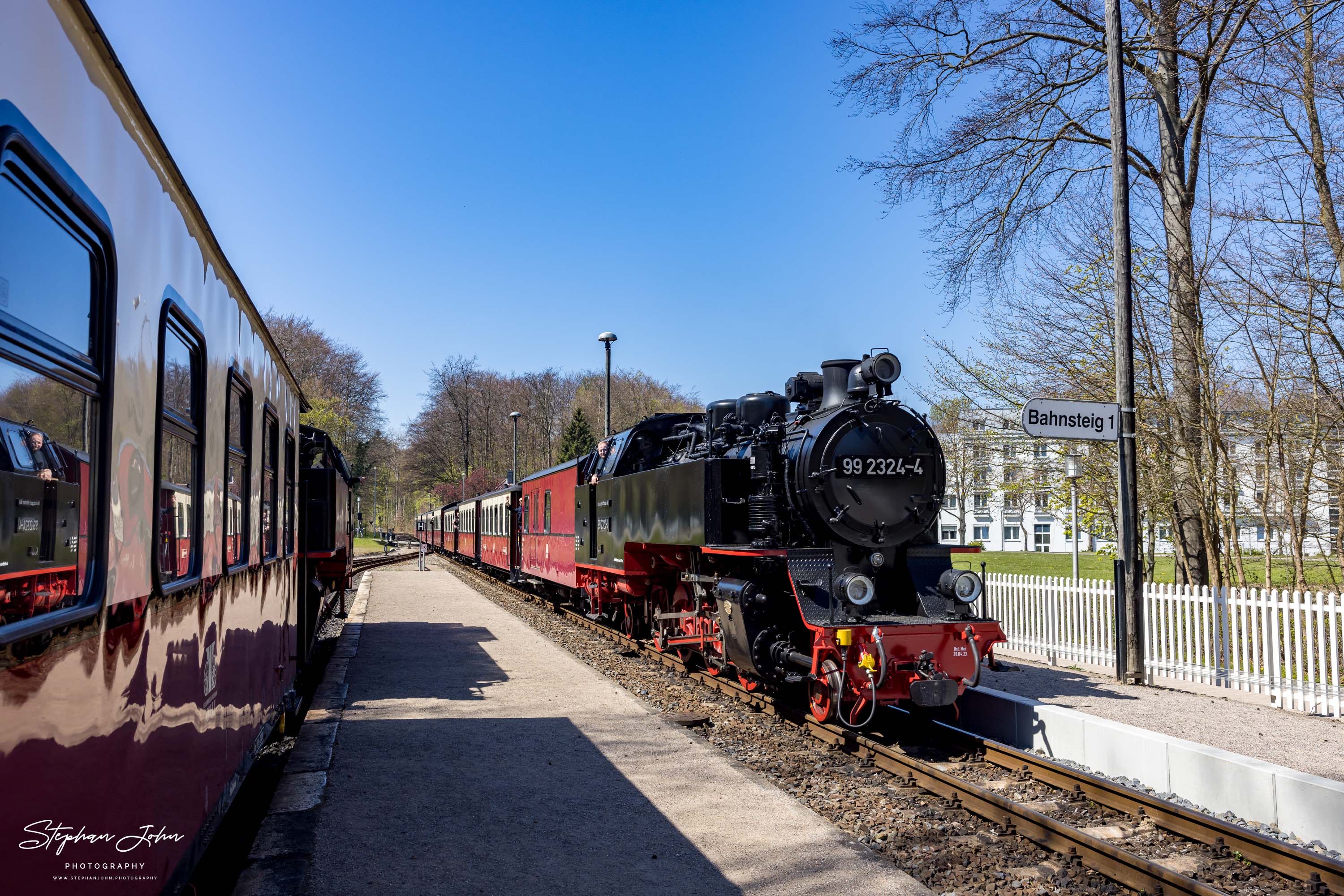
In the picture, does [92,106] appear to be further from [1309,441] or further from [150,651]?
[1309,441]

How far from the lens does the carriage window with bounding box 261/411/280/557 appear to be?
560 centimetres

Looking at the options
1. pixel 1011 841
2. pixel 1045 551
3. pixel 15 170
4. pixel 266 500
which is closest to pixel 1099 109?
pixel 1011 841

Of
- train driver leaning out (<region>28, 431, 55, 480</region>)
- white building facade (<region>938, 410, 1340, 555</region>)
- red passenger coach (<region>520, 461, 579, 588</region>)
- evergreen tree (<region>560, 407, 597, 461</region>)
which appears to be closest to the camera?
train driver leaning out (<region>28, 431, 55, 480</region>)

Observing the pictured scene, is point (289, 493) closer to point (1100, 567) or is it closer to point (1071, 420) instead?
point (1071, 420)

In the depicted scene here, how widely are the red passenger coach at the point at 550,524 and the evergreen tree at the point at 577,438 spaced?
30.7 meters

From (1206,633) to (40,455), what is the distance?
10227 millimetres

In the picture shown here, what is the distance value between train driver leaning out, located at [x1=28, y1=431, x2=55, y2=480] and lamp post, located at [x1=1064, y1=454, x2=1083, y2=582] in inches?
487

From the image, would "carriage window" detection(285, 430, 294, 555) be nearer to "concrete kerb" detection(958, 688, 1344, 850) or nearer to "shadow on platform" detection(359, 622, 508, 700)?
"shadow on platform" detection(359, 622, 508, 700)

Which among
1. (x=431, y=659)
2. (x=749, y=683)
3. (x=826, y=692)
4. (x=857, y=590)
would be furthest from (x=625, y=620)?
(x=857, y=590)

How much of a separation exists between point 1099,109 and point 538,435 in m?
46.2

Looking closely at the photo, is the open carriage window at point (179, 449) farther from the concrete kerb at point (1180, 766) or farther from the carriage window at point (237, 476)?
the concrete kerb at point (1180, 766)

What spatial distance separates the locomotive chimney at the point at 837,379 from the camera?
8180 millimetres

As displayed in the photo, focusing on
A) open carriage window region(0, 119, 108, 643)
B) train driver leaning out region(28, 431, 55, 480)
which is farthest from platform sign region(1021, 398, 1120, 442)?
train driver leaning out region(28, 431, 55, 480)
